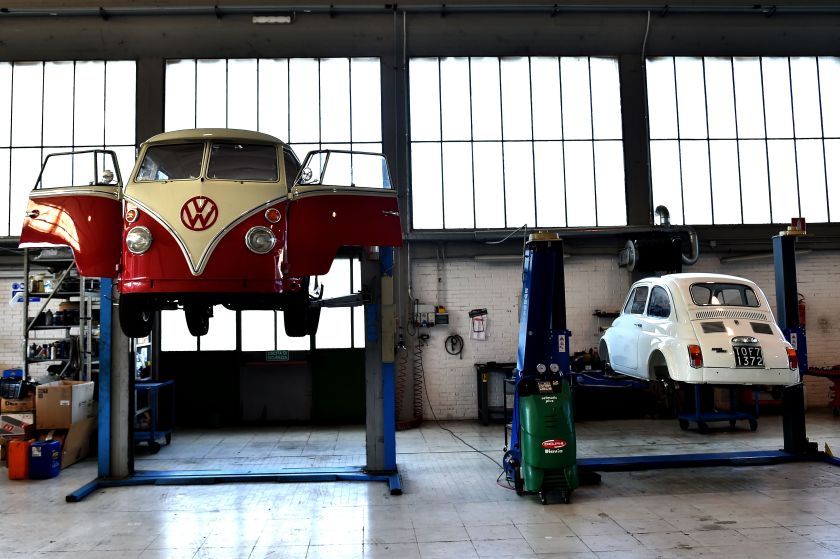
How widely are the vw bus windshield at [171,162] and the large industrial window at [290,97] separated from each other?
569 centimetres

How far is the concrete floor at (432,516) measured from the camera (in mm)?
4617

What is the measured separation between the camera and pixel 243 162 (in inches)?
211

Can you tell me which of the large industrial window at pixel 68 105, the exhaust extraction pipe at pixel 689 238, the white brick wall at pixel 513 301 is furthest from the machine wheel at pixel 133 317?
the exhaust extraction pipe at pixel 689 238

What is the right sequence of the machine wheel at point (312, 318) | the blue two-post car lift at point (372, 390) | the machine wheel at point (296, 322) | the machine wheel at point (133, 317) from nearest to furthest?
the machine wheel at point (133, 317) < the machine wheel at point (296, 322) < the machine wheel at point (312, 318) < the blue two-post car lift at point (372, 390)

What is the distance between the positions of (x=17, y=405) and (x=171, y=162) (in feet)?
15.5

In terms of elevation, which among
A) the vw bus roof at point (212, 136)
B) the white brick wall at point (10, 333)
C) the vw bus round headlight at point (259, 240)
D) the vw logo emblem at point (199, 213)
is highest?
the vw bus roof at point (212, 136)

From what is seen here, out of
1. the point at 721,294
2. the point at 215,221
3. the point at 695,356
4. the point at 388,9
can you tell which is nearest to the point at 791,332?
the point at 721,294

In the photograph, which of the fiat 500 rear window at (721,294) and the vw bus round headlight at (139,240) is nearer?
the vw bus round headlight at (139,240)

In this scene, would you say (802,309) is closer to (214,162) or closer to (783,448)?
(783,448)

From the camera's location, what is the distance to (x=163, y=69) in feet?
35.7

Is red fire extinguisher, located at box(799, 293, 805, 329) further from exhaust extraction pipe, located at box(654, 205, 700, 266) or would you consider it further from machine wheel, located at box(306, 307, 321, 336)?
machine wheel, located at box(306, 307, 321, 336)

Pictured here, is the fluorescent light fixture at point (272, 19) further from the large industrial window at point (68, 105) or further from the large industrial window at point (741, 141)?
the large industrial window at point (741, 141)

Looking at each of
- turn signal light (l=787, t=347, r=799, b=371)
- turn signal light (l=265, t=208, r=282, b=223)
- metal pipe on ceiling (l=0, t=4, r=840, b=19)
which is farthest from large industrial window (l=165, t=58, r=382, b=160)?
turn signal light (l=787, t=347, r=799, b=371)

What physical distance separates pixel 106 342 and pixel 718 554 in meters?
6.64
